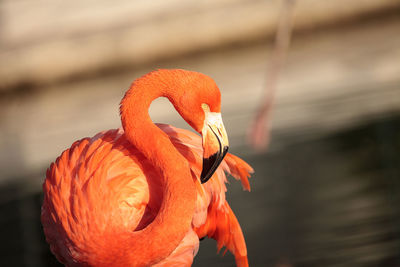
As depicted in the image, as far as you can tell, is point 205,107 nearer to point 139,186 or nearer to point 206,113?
point 206,113

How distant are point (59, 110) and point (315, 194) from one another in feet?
12.5

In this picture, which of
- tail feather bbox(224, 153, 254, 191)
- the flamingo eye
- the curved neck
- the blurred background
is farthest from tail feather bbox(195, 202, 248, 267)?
the flamingo eye

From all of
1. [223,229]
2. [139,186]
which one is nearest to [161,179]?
[139,186]

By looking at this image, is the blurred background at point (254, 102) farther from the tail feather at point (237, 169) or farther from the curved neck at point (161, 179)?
the curved neck at point (161, 179)

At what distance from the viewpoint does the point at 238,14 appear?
27.5 ft

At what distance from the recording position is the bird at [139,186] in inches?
107

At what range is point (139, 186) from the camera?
2.95 m

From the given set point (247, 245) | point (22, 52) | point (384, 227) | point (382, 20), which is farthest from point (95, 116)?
point (382, 20)

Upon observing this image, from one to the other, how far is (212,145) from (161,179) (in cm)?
30

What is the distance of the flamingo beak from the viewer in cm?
271

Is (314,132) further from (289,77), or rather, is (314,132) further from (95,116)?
(95,116)

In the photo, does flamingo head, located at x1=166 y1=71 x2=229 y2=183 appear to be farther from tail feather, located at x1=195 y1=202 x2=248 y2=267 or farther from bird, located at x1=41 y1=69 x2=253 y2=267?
tail feather, located at x1=195 y1=202 x2=248 y2=267

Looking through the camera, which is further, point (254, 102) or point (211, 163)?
point (254, 102)

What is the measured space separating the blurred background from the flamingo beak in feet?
2.11
